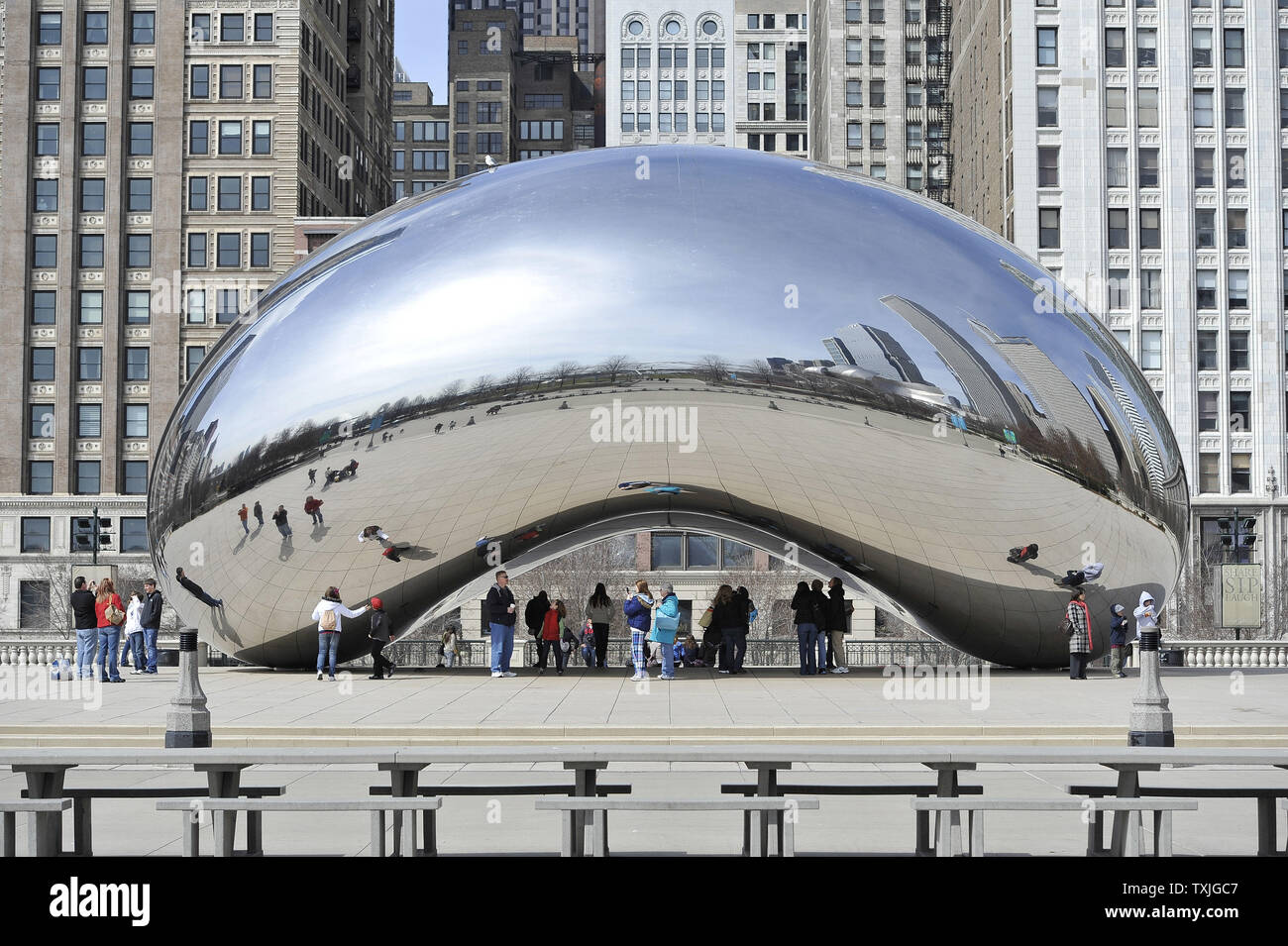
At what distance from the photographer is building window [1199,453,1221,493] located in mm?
65438

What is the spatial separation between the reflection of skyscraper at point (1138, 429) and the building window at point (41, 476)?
62.3m

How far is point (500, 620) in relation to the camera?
18828 millimetres

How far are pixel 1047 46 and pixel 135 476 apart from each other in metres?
47.1

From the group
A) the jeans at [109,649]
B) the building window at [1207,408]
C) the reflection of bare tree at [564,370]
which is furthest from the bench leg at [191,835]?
the building window at [1207,408]

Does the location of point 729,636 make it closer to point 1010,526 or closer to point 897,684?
point 897,684

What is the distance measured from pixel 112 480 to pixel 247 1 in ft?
78.2

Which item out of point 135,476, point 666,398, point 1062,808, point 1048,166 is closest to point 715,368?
point 666,398

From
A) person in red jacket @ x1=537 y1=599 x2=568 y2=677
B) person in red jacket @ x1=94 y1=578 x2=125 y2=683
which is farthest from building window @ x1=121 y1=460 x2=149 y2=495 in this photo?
person in red jacket @ x1=537 y1=599 x2=568 y2=677

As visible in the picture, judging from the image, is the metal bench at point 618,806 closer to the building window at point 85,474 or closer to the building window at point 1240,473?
the building window at point 1240,473

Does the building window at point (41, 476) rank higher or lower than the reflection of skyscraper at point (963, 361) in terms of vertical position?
lower

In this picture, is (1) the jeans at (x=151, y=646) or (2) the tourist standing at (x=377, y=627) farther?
(1) the jeans at (x=151, y=646)

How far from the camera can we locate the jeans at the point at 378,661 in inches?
705

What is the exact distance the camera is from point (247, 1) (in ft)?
230

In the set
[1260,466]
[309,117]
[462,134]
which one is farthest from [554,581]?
[462,134]
